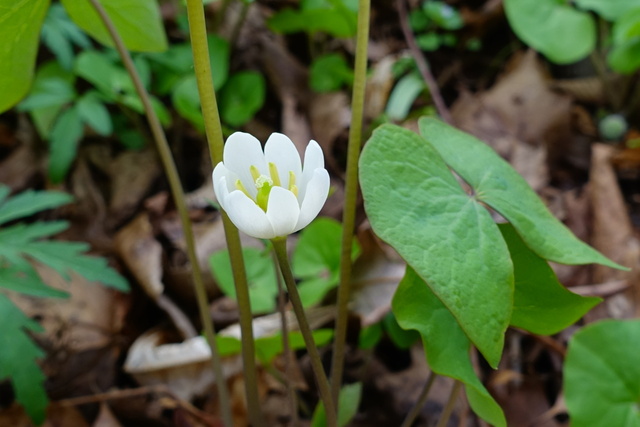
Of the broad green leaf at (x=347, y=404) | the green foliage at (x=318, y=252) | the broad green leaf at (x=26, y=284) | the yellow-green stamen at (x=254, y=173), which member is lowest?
the broad green leaf at (x=347, y=404)

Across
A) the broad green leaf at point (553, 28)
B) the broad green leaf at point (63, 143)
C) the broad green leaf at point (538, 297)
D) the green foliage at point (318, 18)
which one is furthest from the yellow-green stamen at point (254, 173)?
the broad green leaf at point (553, 28)

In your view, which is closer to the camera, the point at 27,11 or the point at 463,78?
the point at 27,11

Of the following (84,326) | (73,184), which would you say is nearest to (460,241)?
(84,326)

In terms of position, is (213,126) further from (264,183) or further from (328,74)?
(328,74)

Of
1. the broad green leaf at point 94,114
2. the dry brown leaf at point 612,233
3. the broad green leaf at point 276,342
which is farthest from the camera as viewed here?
the broad green leaf at point 94,114

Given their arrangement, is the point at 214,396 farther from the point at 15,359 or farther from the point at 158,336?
the point at 15,359

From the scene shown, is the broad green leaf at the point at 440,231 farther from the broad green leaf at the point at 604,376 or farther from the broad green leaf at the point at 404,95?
the broad green leaf at the point at 404,95
